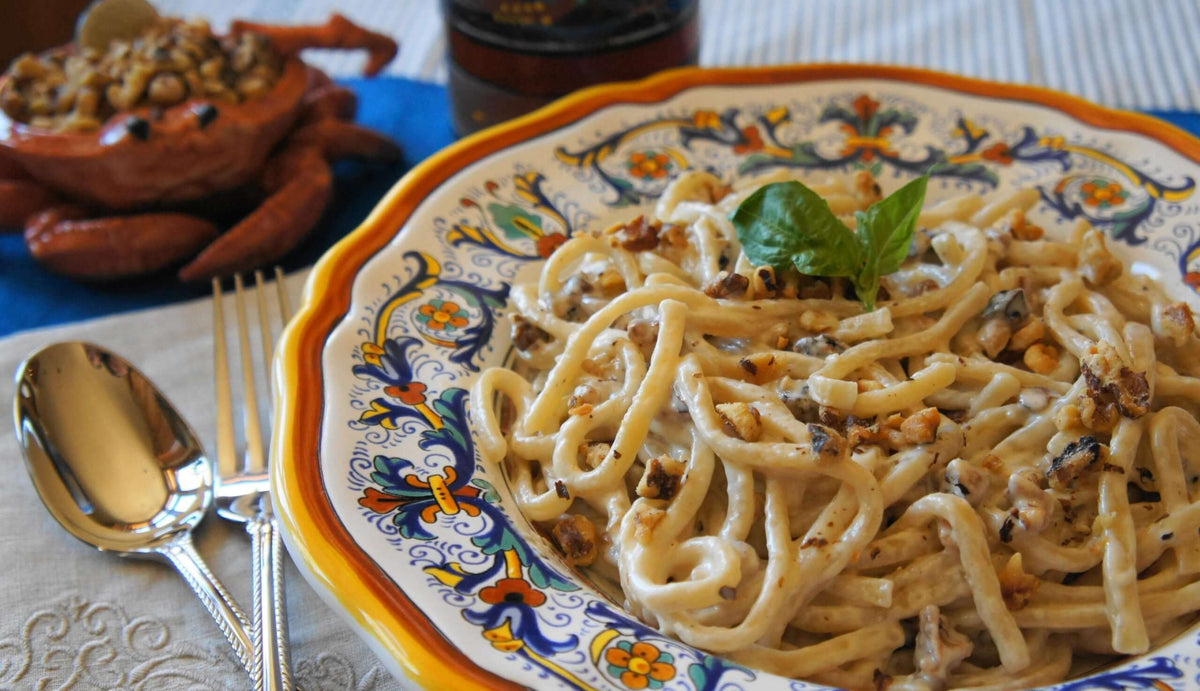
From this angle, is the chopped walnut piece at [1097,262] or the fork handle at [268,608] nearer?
the fork handle at [268,608]

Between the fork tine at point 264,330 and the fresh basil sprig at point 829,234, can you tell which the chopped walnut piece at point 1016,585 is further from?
the fork tine at point 264,330

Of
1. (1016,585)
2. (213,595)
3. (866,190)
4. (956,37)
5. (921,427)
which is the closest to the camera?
(1016,585)

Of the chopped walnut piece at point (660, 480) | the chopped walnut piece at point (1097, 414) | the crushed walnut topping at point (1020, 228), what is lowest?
the chopped walnut piece at point (660, 480)

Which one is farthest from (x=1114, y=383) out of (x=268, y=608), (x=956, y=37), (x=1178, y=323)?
(x=956, y=37)

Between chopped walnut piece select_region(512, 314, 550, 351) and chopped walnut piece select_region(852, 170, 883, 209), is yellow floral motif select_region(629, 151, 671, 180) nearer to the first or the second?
chopped walnut piece select_region(852, 170, 883, 209)

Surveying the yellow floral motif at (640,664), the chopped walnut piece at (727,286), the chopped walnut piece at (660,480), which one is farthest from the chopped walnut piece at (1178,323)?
the yellow floral motif at (640,664)

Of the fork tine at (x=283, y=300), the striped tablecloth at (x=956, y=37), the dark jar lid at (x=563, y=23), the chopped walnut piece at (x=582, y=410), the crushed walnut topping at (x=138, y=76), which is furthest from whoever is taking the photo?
the striped tablecloth at (x=956, y=37)

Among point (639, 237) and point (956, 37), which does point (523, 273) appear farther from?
point (956, 37)
